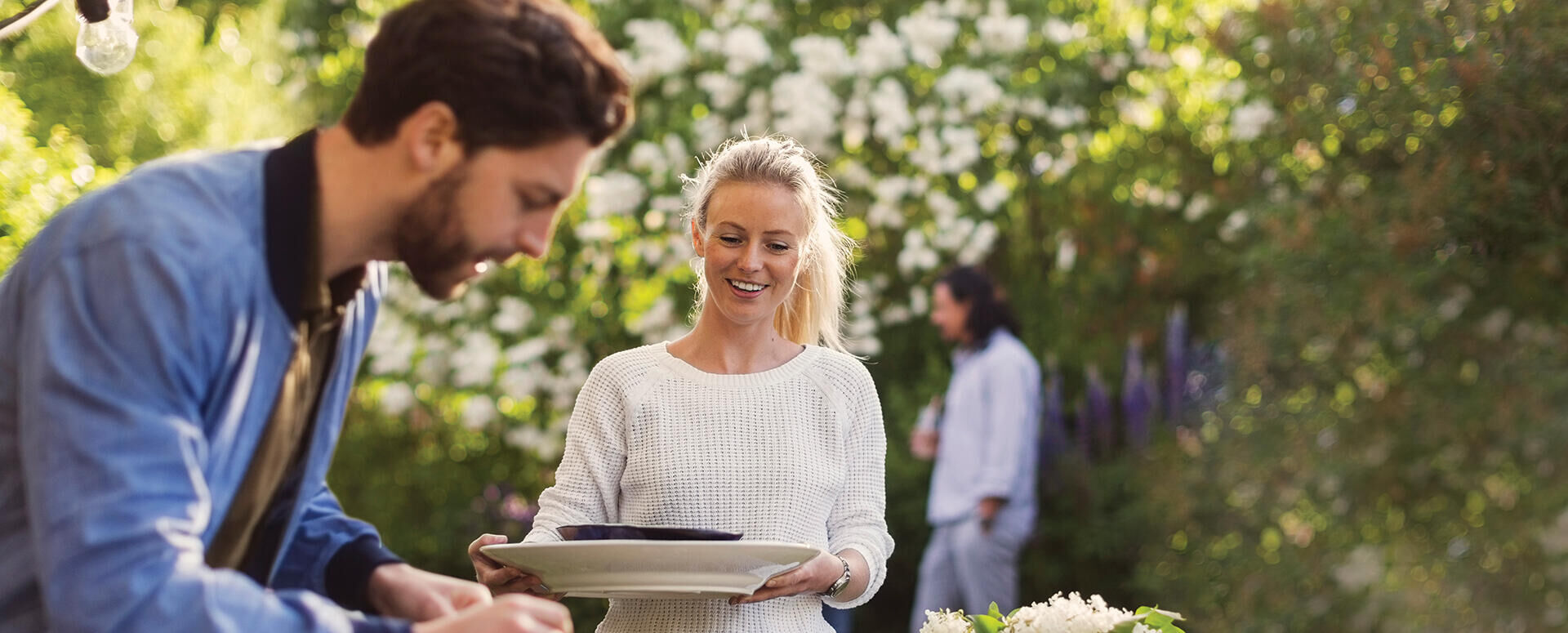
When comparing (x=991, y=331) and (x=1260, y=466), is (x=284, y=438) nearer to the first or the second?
(x=991, y=331)

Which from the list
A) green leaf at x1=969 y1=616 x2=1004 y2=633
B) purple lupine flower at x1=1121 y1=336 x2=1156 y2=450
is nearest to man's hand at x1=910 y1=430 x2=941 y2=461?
purple lupine flower at x1=1121 y1=336 x2=1156 y2=450

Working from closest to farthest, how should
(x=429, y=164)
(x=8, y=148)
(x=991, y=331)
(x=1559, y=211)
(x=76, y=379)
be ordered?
(x=76, y=379) < (x=429, y=164) < (x=8, y=148) < (x=1559, y=211) < (x=991, y=331)

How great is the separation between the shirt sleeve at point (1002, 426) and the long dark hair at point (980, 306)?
0.46 ft

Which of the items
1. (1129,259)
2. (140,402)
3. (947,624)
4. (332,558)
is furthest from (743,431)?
(1129,259)

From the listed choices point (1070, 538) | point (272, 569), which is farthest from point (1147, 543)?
point (272, 569)

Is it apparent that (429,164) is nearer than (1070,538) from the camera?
Yes

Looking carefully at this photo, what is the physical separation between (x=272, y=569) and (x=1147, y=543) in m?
5.72

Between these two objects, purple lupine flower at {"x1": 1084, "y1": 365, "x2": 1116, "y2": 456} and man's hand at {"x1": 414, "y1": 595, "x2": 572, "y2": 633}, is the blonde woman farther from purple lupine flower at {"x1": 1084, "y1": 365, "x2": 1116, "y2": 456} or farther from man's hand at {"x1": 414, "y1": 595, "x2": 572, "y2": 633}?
purple lupine flower at {"x1": 1084, "y1": 365, "x2": 1116, "y2": 456}

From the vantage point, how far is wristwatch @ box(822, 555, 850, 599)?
90.2 inches

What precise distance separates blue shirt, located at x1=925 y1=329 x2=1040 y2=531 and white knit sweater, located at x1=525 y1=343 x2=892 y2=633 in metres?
3.05

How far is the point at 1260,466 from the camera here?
6.03 metres

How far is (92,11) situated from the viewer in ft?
7.87

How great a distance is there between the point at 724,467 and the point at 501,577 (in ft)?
1.47

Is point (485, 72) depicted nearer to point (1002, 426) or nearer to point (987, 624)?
point (987, 624)
